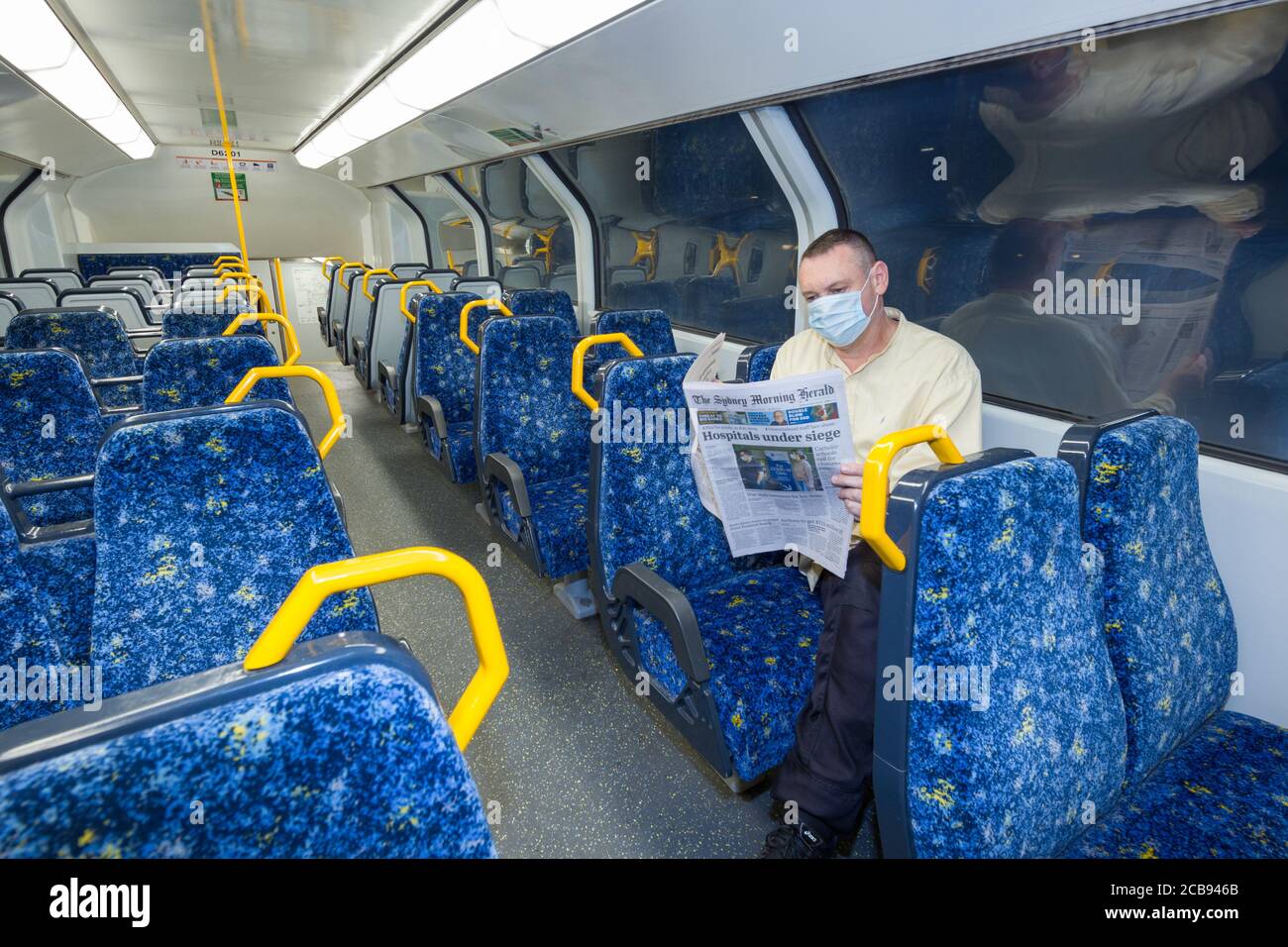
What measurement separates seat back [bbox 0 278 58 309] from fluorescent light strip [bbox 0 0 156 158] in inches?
54.8

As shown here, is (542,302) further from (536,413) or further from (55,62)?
(55,62)

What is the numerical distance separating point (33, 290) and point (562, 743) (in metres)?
6.12

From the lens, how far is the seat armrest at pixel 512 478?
295 cm

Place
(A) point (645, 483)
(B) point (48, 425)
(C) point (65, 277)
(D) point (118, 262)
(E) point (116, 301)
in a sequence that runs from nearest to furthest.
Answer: (A) point (645, 483)
(B) point (48, 425)
(E) point (116, 301)
(C) point (65, 277)
(D) point (118, 262)

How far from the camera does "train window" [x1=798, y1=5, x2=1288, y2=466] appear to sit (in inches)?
75.9

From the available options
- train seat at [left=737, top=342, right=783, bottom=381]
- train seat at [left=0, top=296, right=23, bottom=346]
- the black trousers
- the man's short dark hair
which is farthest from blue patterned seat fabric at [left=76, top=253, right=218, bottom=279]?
the black trousers

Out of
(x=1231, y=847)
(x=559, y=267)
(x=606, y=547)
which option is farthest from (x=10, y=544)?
(x=559, y=267)

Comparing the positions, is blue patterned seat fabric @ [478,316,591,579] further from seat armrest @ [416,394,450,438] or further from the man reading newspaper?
the man reading newspaper

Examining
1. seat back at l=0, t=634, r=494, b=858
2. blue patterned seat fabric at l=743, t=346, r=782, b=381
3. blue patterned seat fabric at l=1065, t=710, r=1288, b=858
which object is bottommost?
blue patterned seat fabric at l=1065, t=710, r=1288, b=858

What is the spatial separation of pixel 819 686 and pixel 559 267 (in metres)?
6.53

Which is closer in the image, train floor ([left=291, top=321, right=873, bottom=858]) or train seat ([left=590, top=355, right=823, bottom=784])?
train seat ([left=590, top=355, right=823, bottom=784])

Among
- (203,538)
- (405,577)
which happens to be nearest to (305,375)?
(203,538)

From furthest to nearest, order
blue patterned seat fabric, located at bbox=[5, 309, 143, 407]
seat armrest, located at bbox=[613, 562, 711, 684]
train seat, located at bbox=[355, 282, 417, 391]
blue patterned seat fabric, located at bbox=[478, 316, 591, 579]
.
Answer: train seat, located at bbox=[355, 282, 417, 391], blue patterned seat fabric, located at bbox=[5, 309, 143, 407], blue patterned seat fabric, located at bbox=[478, 316, 591, 579], seat armrest, located at bbox=[613, 562, 711, 684]

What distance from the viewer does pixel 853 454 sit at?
1633 millimetres
